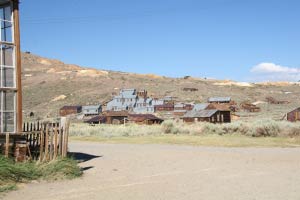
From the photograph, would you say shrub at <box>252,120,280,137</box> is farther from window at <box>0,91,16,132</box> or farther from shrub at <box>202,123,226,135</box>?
window at <box>0,91,16,132</box>

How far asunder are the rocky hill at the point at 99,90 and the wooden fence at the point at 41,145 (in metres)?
57.0

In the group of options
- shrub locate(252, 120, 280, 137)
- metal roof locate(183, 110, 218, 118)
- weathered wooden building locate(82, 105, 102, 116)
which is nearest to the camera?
shrub locate(252, 120, 280, 137)

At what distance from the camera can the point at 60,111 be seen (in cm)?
7181

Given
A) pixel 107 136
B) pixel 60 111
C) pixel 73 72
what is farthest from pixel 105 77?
pixel 107 136

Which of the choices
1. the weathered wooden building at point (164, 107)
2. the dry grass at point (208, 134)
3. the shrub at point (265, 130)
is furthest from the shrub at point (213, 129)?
the weathered wooden building at point (164, 107)

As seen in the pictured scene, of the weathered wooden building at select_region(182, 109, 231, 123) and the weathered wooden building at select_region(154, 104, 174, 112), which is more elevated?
the weathered wooden building at select_region(154, 104, 174, 112)

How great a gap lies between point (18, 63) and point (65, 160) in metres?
3.01

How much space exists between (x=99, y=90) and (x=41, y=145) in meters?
82.4

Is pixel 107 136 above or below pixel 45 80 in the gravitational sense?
below

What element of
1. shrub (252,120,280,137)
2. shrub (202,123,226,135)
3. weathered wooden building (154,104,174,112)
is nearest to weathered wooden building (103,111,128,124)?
weathered wooden building (154,104,174,112)

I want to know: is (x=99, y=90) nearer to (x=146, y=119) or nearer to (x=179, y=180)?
(x=146, y=119)

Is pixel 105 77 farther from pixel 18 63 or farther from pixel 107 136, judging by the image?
pixel 18 63

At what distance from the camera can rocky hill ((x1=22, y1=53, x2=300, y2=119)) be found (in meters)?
83.6

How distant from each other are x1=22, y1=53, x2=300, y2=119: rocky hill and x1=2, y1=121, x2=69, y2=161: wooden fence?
5699cm
